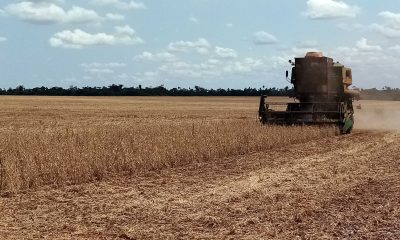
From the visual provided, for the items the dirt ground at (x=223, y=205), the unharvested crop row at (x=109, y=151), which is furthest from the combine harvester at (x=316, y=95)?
the dirt ground at (x=223, y=205)

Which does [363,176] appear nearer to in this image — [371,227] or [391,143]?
[371,227]

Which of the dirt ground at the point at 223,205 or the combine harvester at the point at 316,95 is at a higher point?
the combine harvester at the point at 316,95

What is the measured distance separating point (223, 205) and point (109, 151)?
4332 mm

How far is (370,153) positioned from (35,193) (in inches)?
347

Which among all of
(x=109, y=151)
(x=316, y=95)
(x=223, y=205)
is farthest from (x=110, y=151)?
(x=316, y=95)

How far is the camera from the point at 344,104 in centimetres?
2067

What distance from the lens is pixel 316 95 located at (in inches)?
875

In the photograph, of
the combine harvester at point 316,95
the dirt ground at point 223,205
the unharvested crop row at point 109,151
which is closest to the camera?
the dirt ground at point 223,205

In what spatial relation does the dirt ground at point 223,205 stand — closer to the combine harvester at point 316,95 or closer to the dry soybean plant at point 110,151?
the dry soybean plant at point 110,151

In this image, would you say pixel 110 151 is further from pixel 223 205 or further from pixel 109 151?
pixel 223 205

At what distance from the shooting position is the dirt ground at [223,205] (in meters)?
6.39

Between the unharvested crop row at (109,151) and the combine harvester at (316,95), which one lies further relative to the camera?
the combine harvester at (316,95)

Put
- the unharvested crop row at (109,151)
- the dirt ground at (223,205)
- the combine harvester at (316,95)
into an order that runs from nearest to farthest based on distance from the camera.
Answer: the dirt ground at (223,205) → the unharvested crop row at (109,151) → the combine harvester at (316,95)

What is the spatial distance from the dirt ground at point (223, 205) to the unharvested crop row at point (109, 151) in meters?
0.56
